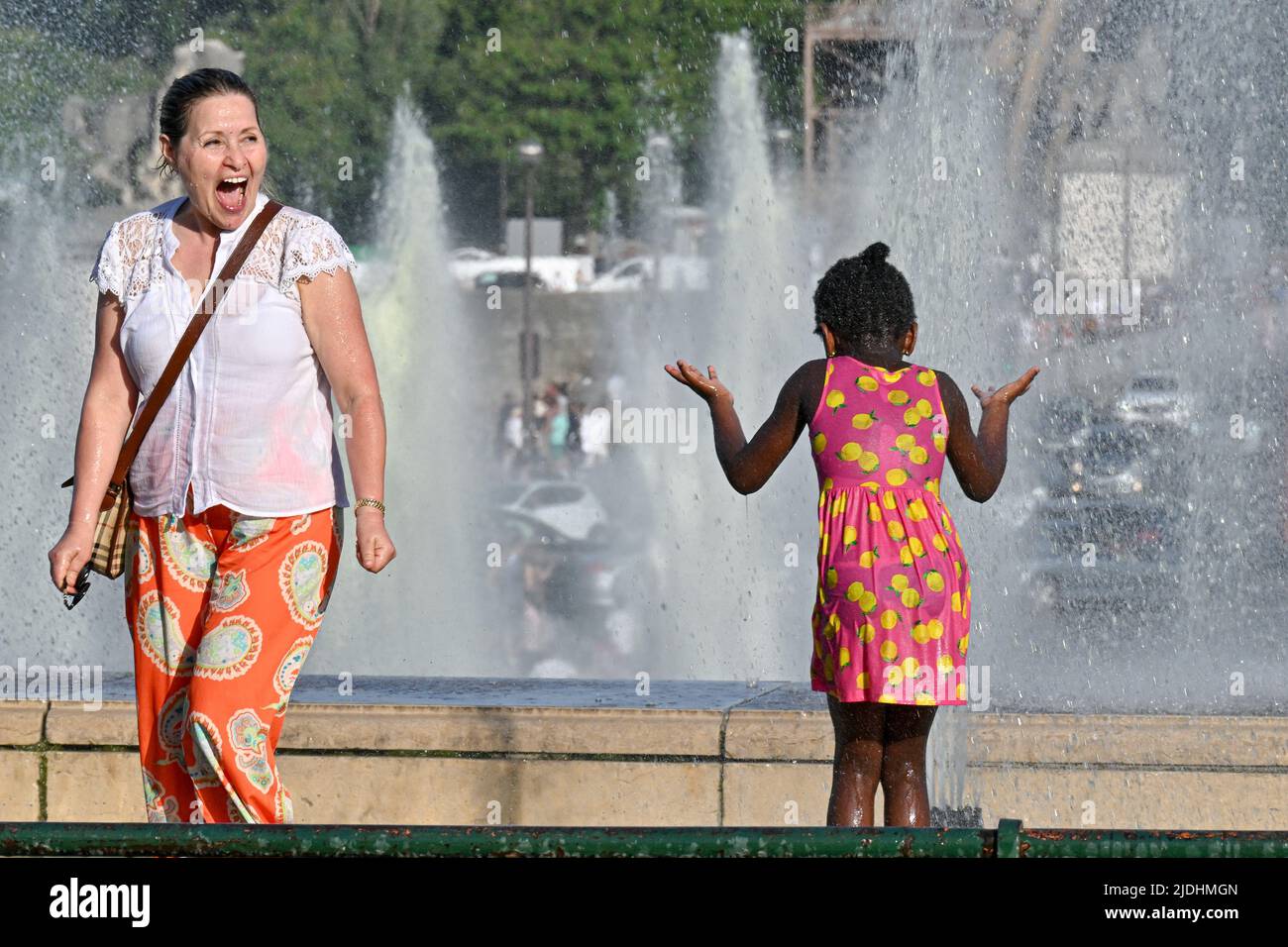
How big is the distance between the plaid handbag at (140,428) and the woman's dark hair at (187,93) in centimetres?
21

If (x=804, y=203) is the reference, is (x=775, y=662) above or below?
below

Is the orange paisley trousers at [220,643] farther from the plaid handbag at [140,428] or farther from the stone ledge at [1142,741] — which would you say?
the stone ledge at [1142,741]

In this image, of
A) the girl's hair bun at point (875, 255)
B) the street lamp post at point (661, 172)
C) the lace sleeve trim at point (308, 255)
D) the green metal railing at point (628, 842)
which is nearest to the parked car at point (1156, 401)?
the girl's hair bun at point (875, 255)

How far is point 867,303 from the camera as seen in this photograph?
13.0 ft

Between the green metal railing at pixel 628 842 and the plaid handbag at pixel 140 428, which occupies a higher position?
the plaid handbag at pixel 140 428

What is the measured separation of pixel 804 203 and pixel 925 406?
72.8 ft

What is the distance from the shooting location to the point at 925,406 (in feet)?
12.7

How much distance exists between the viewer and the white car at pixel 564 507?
17.2 meters

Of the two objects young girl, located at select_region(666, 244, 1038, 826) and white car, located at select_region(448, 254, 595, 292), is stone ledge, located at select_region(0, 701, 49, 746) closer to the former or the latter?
young girl, located at select_region(666, 244, 1038, 826)

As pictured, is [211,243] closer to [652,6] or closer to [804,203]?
[804,203]

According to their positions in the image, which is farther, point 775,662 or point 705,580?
point 705,580

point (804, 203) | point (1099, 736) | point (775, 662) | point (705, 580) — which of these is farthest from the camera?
point (804, 203)

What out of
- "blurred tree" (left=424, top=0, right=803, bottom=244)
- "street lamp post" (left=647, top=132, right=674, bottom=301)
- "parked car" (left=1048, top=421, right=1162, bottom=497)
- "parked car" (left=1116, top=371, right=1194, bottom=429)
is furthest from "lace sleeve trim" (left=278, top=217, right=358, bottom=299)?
"blurred tree" (left=424, top=0, right=803, bottom=244)
